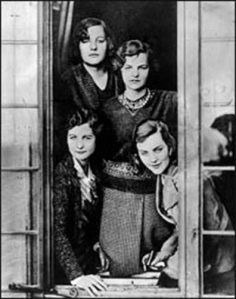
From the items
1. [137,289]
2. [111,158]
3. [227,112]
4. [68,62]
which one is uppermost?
[68,62]

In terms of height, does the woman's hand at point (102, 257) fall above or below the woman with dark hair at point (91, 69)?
below

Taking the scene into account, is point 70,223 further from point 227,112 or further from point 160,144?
point 227,112

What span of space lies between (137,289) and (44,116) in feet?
2.44

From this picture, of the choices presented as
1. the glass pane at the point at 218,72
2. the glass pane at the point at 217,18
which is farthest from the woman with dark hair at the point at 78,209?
the glass pane at the point at 217,18

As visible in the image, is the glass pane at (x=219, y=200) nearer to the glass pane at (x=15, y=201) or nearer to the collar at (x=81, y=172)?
the collar at (x=81, y=172)

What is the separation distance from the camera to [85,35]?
9.06 ft

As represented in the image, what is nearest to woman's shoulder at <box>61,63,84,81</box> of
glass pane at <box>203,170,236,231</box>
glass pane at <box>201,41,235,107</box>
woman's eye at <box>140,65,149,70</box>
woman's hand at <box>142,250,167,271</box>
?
woman's eye at <box>140,65,149,70</box>

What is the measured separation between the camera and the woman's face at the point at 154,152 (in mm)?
2781

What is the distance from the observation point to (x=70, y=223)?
2.83 meters

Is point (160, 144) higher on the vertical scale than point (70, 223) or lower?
higher

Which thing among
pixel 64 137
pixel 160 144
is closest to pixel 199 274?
pixel 160 144

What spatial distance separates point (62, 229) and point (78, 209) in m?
0.10

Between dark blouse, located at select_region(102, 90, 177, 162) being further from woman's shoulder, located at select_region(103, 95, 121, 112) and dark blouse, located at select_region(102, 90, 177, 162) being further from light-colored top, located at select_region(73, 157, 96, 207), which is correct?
light-colored top, located at select_region(73, 157, 96, 207)

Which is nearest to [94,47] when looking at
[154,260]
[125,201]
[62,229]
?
[125,201]
